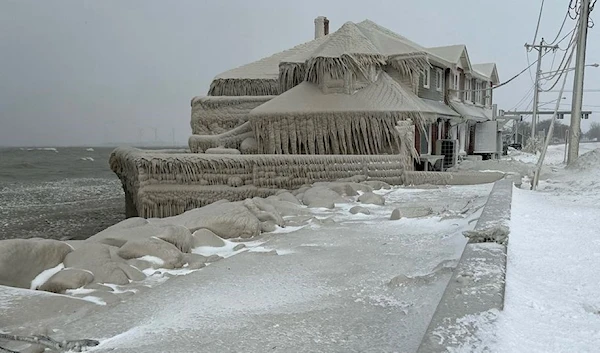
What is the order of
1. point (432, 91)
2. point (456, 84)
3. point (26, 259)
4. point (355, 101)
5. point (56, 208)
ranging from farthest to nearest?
point (456, 84)
point (56, 208)
point (432, 91)
point (355, 101)
point (26, 259)

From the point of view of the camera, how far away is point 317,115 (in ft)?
58.0

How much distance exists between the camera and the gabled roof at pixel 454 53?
23938mm

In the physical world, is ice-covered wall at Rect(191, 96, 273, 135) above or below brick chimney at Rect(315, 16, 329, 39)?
below

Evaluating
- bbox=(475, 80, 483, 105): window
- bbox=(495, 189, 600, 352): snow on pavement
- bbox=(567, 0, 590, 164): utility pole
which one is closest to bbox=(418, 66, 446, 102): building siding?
bbox=(475, 80, 483, 105): window

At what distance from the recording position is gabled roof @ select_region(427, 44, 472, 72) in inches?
942

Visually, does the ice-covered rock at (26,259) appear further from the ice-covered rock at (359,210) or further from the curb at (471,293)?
the ice-covered rock at (359,210)

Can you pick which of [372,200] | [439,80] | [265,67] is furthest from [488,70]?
[372,200]

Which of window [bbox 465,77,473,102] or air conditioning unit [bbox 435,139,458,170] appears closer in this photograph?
air conditioning unit [bbox 435,139,458,170]

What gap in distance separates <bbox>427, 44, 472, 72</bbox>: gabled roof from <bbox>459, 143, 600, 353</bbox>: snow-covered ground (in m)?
18.9

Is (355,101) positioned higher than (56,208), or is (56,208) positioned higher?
(355,101)

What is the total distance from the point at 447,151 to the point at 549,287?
19423 mm

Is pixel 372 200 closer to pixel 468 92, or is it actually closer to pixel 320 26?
pixel 468 92

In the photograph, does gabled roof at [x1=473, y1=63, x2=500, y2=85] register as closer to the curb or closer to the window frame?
the window frame

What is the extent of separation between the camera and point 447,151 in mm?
21906
